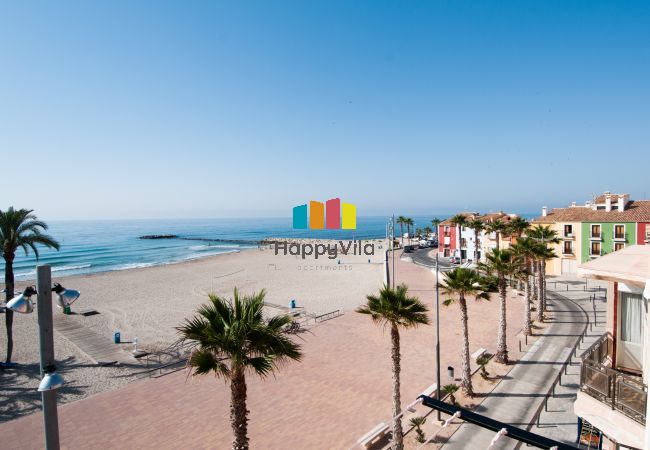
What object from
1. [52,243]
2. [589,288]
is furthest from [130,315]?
[589,288]

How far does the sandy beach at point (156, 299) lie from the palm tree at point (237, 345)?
591 inches

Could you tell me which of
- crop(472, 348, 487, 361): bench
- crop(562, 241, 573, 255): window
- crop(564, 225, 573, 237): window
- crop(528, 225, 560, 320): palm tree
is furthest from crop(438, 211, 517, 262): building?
crop(472, 348, 487, 361): bench

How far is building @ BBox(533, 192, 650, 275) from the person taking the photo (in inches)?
1556

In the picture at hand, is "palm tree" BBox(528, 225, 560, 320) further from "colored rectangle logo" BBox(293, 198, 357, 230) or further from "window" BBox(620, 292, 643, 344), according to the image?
"colored rectangle logo" BBox(293, 198, 357, 230)

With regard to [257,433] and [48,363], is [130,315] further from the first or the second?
[48,363]

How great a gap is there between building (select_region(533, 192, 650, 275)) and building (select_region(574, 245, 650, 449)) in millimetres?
40881

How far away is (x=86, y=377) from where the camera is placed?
20047 millimetres

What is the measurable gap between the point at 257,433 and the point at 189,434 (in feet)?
9.36

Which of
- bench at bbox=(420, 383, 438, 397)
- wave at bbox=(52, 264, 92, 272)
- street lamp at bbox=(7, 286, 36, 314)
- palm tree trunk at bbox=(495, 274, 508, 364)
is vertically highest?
street lamp at bbox=(7, 286, 36, 314)

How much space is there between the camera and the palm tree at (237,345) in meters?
7.88

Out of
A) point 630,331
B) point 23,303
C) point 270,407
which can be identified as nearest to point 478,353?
point 270,407

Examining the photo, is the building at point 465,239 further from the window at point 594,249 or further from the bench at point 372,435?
the bench at point 372,435

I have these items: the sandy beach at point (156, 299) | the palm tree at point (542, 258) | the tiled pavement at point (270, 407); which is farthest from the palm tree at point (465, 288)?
the sandy beach at point (156, 299)

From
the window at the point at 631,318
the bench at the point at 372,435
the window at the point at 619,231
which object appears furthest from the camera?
the window at the point at 619,231
